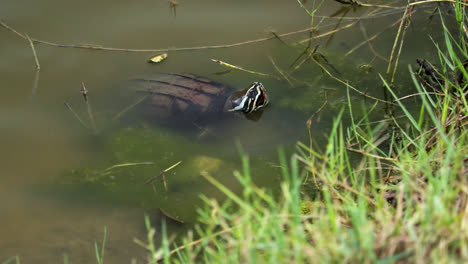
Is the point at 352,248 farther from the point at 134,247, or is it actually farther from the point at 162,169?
the point at 162,169

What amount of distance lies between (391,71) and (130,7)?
292 centimetres

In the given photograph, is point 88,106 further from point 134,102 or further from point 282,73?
point 282,73

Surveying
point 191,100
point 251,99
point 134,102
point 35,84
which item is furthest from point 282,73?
point 35,84

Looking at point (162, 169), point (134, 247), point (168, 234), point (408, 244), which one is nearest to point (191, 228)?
point (168, 234)

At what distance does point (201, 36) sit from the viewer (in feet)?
19.0

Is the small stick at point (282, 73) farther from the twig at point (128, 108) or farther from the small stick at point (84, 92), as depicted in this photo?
the small stick at point (84, 92)

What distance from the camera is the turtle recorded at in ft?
17.4

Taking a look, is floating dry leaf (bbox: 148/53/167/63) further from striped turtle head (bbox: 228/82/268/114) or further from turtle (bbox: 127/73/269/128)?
striped turtle head (bbox: 228/82/268/114)

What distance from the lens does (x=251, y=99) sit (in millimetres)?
5223

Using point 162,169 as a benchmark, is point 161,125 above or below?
above

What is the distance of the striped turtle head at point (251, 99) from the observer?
5.20m

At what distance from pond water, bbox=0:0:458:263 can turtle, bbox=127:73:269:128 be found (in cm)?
10

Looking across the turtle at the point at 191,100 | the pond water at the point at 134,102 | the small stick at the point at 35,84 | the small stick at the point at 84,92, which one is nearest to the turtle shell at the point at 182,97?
the turtle at the point at 191,100

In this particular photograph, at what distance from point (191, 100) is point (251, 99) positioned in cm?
65
